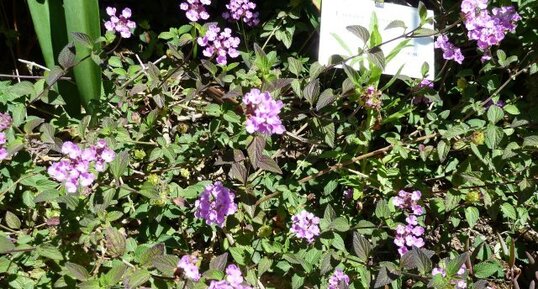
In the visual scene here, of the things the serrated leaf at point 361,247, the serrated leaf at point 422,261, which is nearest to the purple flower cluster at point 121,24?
the serrated leaf at point 361,247

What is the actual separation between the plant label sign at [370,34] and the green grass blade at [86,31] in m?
0.63

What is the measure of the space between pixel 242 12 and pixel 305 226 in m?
0.75

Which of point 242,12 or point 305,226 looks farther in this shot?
point 242,12

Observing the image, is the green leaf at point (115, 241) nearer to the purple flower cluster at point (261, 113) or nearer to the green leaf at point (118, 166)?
the green leaf at point (118, 166)

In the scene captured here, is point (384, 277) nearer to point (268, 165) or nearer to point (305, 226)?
point (305, 226)

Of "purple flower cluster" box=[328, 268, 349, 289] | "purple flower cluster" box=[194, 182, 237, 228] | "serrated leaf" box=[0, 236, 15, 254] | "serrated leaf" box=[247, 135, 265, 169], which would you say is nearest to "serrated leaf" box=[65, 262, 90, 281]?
"serrated leaf" box=[0, 236, 15, 254]

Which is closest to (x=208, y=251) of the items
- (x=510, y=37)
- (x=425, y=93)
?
(x=425, y=93)

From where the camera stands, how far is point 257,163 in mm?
1314

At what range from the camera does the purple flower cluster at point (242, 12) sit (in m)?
1.80

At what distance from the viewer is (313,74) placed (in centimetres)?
155

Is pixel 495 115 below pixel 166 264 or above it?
above

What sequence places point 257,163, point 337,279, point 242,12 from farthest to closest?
point 242,12, point 337,279, point 257,163

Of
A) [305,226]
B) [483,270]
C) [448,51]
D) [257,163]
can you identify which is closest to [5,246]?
[257,163]

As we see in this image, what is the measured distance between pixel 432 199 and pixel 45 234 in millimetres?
1057
